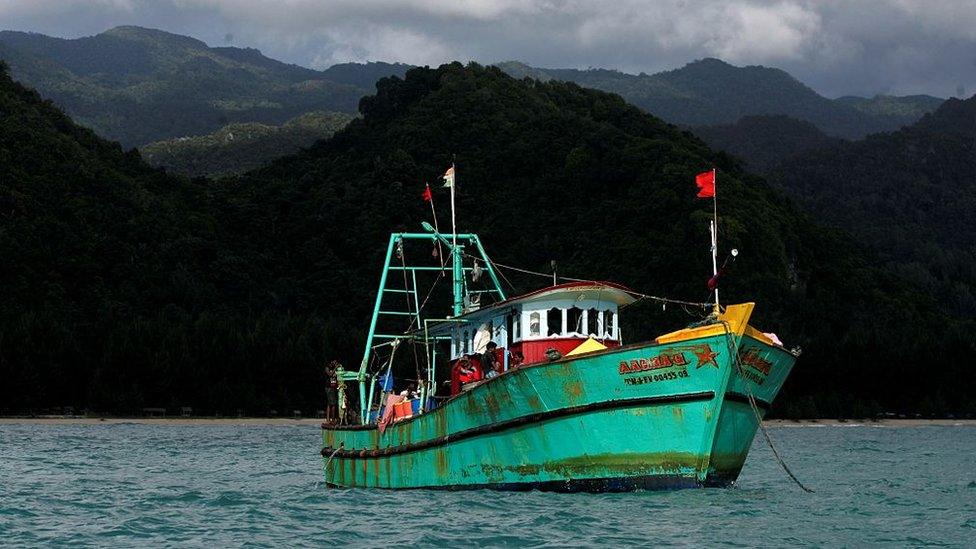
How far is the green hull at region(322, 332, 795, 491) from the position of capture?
31.2 metres

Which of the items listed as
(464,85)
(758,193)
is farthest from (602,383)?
(464,85)

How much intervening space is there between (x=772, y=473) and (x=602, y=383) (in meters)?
17.6

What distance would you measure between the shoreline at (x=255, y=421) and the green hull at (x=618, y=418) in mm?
65048

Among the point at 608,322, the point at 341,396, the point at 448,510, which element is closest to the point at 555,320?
the point at 608,322

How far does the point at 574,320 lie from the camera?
35.7 m

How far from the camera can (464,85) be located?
167250 millimetres

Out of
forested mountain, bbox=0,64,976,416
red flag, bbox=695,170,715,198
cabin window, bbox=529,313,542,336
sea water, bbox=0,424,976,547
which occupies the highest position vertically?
forested mountain, bbox=0,64,976,416

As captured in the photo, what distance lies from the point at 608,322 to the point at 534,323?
2.07 meters

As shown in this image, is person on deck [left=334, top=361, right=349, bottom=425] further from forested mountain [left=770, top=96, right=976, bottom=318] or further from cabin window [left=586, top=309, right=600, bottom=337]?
forested mountain [left=770, top=96, right=976, bottom=318]

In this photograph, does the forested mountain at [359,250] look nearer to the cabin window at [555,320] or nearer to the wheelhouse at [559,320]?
the wheelhouse at [559,320]

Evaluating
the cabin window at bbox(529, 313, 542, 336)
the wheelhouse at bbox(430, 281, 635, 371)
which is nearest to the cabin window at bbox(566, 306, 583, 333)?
the wheelhouse at bbox(430, 281, 635, 371)

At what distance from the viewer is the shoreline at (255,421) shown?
94875mm

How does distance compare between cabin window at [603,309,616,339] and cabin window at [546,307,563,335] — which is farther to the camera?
cabin window at [603,309,616,339]

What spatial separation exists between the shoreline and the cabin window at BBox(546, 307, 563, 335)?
63.4 metres
